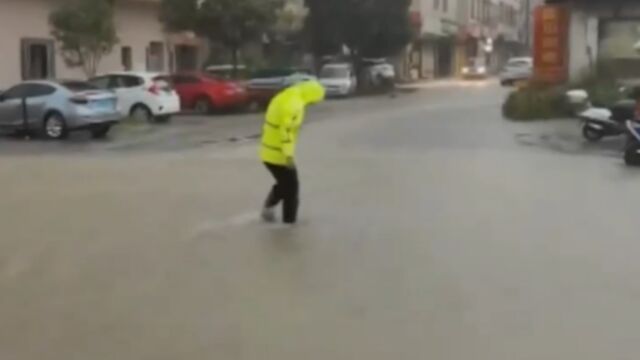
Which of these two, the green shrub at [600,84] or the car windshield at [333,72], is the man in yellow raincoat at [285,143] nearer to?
the green shrub at [600,84]

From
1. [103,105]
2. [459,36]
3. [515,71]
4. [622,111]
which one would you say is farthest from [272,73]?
[459,36]

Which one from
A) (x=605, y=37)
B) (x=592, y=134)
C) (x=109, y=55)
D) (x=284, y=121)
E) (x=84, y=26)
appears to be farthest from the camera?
(x=109, y=55)

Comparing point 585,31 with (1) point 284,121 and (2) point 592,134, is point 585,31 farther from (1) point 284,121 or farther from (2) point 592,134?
(1) point 284,121

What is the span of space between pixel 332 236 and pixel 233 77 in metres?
33.3

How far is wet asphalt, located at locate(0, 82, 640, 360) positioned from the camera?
7.09 meters

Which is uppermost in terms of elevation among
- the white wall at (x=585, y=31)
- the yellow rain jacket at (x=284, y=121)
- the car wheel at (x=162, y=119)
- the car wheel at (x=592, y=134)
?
the white wall at (x=585, y=31)

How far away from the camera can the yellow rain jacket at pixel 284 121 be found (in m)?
12.1

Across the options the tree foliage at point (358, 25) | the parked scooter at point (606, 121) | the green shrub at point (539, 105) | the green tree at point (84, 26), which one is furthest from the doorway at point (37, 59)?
the parked scooter at point (606, 121)

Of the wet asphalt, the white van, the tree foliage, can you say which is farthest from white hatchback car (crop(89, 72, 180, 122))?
the tree foliage

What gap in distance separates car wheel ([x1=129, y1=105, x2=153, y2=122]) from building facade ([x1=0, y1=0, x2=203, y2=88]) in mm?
5674

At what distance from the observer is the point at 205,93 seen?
3769cm

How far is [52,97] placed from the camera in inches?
1049

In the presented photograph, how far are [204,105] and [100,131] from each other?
34.9 feet

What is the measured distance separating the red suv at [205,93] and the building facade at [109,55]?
3.72m
